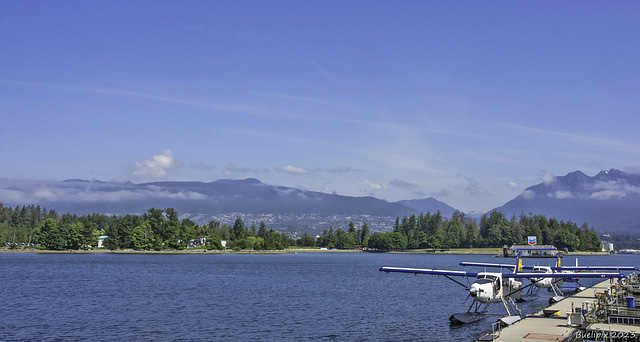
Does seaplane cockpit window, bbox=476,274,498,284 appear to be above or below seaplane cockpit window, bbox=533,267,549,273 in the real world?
above

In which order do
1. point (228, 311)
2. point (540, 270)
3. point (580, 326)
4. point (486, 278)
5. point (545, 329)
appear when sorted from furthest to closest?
point (540, 270), point (228, 311), point (486, 278), point (545, 329), point (580, 326)

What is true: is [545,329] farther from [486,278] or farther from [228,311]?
[228,311]

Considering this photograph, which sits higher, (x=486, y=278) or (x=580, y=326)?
(x=486, y=278)

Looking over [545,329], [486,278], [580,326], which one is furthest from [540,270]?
[545,329]

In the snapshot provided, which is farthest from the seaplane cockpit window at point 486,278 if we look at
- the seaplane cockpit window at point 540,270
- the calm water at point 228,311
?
the seaplane cockpit window at point 540,270

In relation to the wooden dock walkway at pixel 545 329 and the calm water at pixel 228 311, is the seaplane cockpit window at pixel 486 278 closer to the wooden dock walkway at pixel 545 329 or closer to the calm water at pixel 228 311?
the calm water at pixel 228 311

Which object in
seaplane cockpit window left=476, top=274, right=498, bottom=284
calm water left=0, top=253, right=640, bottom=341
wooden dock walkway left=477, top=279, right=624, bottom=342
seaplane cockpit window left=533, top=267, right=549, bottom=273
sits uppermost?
seaplane cockpit window left=476, top=274, right=498, bottom=284

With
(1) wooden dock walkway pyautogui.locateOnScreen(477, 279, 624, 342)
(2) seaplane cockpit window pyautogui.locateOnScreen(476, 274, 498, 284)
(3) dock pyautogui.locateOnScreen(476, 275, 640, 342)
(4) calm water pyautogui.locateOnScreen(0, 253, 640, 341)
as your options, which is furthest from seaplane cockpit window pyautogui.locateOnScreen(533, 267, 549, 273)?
(1) wooden dock walkway pyautogui.locateOnScreen(477, 279, 624, 342)

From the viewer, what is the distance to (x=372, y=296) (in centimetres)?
5762

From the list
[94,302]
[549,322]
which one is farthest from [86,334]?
[549,322]

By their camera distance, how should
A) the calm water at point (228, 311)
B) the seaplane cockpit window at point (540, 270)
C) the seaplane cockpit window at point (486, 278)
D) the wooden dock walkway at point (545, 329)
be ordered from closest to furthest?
the wooden dock walkway at point (545, 329)
the calm water at point (228, 311)
the seaplane cockpit window at point (486, 278)
the seaplane cockpit window at point (540, 270)

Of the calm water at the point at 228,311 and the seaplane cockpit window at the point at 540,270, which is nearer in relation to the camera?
the calm water at the point at 228,311

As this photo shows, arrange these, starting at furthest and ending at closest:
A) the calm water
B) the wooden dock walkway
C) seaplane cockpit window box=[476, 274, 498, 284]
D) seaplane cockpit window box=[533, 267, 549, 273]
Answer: seaplane cockpit window box=[533, 267, 549, 273], seaplane cockpit window box=[476, 274, 498, 284], the calm water, the wooden dock walkway

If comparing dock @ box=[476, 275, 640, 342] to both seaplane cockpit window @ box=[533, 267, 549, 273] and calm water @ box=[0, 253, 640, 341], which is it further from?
seaplane cockpit window @ box=[533, 267, 549, 273]
